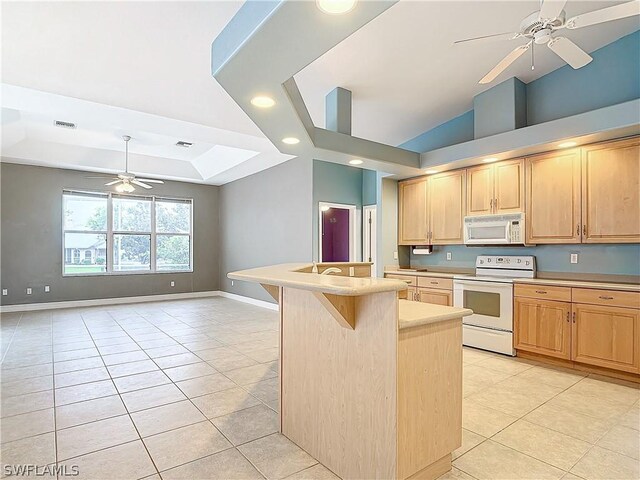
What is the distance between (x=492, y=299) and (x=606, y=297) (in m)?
1.11

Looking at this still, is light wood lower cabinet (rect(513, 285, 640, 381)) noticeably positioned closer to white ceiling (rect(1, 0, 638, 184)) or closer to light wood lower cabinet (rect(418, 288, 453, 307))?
light wood lower cabinet (rect(418, 288, 453, 307))

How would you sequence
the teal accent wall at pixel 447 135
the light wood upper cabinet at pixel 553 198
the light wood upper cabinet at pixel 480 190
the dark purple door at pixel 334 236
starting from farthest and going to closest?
the dark purple door at pixel 334 236 → the teal accent wall at pixel 447 135 → the light wood upper cabinet at pixel 480 190 → the light wood upper cabinet at pixel 553 198

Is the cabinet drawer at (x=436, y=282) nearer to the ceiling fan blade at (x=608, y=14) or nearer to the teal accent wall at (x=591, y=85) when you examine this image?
the teal accent wall at (x=591, y=85)

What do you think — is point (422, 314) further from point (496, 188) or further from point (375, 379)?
point (496, 188)

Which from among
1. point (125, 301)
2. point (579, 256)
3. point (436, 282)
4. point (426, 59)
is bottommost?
point (125, 301)

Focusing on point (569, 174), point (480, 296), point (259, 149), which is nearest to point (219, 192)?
point (259, 149)

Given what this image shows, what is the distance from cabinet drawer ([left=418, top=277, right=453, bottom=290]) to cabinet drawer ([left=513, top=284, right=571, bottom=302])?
2.69 feet

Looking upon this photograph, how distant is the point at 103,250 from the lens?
7965 millimetres

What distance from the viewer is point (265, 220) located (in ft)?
25.0

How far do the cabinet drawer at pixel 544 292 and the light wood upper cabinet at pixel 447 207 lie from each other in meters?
1.08

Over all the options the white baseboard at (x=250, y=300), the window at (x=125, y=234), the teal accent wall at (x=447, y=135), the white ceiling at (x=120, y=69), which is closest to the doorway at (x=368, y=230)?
the teal accent wall at (x=447, y=135)

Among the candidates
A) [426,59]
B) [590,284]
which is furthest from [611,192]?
[426,59]

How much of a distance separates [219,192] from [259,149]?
160 inches

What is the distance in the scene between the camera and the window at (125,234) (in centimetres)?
766
